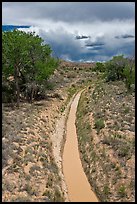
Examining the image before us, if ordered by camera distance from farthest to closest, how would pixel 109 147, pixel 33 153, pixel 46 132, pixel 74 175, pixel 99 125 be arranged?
pixel 46 132
pixel 99 125
pixel 109 147
pixel 33 153
pixel 74 175

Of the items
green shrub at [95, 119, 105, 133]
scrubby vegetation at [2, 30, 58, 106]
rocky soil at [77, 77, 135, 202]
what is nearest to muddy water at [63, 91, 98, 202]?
rocky soil at [77, 77, 135, 202]

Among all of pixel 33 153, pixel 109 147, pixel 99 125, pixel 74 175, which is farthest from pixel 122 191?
pixel 99 125

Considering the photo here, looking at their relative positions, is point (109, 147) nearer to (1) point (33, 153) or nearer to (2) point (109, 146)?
(2) point (109, 146)

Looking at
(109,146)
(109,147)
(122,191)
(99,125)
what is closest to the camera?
(122,191)

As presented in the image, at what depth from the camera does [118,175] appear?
85.8ft

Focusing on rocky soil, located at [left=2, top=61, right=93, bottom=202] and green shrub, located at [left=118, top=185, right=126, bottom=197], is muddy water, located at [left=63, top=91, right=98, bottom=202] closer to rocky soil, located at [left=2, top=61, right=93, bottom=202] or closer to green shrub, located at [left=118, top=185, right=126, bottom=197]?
rocky soil, located at [left=2, top=61, right=93, bottom=202]

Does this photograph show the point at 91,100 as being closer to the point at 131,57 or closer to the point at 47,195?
the point at 131,57

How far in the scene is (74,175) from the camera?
93.6ft

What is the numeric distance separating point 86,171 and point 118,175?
3.46m

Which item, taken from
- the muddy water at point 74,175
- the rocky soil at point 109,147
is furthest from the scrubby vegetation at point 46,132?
the muddy water at point 74,175

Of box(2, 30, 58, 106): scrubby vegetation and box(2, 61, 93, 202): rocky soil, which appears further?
box(2, 30, 58, 106): scrubby vegetation

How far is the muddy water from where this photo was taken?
81.9 feet

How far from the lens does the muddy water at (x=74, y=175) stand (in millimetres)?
24953

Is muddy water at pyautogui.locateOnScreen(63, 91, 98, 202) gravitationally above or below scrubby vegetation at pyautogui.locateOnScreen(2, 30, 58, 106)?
below
